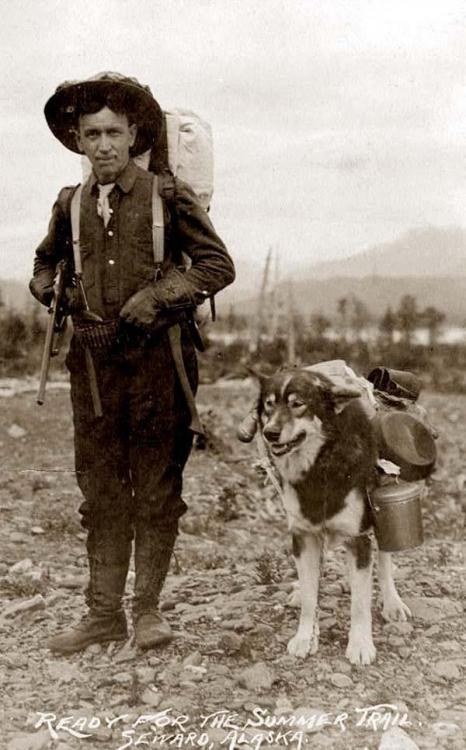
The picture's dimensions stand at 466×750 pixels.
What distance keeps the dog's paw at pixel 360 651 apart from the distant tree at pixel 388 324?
1713cm

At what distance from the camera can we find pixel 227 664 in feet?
14.9

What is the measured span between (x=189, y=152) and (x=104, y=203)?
1.72 ft

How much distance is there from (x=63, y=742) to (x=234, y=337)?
1692 centimetres

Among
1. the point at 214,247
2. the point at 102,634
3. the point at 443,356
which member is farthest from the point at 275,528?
the point at 443,356

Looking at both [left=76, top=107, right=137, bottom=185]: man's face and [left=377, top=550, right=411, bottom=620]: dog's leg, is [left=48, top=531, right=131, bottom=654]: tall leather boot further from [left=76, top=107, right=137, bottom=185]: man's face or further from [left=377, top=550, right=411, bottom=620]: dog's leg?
[left=76, top=107, right=137, bottom=185]: man's face

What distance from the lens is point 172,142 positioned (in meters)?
4.58

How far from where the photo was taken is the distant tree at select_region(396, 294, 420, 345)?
71.8 ft

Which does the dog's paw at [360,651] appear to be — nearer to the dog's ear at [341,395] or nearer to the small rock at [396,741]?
the small rock at [396,741]

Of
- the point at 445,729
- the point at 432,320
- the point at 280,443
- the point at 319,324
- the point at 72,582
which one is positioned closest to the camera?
the point at 445,729

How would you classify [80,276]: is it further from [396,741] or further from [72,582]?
[396,741]

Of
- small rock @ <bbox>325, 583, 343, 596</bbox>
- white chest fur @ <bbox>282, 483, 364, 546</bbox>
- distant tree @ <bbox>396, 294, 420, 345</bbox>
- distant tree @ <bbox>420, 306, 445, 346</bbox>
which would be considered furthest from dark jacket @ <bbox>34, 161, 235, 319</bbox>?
distant tree @ <bbox>420, 306, 445, 346</bbox>

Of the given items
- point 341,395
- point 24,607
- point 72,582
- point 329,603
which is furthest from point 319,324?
point 341,395

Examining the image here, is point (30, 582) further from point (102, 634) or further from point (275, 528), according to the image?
point (275, 528)

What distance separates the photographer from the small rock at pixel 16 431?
1105cm
